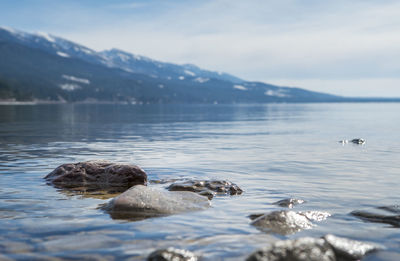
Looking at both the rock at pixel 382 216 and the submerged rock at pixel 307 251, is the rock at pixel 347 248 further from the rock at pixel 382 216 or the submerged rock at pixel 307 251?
the rock at pixel 382 216

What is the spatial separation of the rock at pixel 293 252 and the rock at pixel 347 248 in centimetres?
65

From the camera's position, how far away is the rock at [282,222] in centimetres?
1047

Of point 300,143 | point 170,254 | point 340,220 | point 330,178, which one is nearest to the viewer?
point 170,254

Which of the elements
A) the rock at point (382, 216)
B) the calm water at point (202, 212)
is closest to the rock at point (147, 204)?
the calm water at point (202, 212)

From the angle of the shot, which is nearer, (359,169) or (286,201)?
(286,201)

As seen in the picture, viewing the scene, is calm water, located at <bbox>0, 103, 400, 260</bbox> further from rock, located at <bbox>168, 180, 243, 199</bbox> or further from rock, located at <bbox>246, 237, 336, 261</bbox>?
rock, located at <bbox>246, 237, 336, 261</bbox>

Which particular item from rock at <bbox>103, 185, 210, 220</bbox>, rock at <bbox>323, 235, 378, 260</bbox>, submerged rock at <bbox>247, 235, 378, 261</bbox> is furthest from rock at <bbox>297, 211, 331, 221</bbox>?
submerged rock at <bbox>247, 235, 378, 261</bbox>

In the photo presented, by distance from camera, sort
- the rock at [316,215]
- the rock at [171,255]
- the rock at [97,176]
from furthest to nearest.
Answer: the rock at [97,176] < the rock at [316,215] < the rock at [171,255]

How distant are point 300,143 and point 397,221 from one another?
25655mm

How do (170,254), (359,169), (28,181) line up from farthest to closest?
(359,169) → (28,181) → (170,254)

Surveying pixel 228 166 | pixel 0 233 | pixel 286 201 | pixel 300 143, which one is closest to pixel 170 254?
pixel 0 233

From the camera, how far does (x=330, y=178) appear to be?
756 inches

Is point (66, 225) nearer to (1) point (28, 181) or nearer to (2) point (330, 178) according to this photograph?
(1) point (28, 181)

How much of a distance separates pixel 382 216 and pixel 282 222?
10.2 ft
